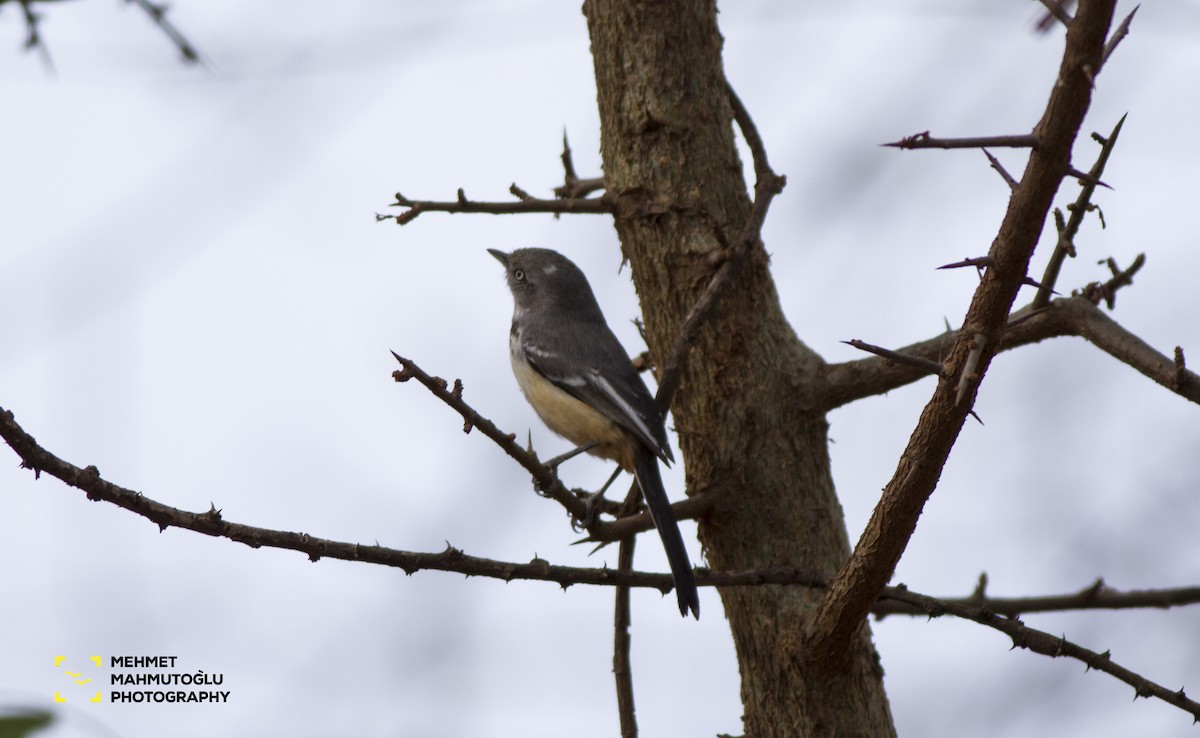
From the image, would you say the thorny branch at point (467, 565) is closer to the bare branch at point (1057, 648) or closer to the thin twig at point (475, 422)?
the bare branch at point (1057, 648)

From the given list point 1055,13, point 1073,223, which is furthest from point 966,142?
point 1073,223

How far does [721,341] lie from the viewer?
4672mm

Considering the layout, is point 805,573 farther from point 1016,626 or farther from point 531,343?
point 531,343

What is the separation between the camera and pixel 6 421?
9.03ft

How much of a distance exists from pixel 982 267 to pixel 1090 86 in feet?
1.66

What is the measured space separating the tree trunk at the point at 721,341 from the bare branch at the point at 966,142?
2291 millimetres

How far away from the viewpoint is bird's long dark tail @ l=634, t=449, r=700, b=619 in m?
4.20

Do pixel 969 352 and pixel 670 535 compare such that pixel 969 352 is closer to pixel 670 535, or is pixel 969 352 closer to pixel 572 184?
pixel 670 535

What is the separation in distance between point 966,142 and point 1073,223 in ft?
3.52

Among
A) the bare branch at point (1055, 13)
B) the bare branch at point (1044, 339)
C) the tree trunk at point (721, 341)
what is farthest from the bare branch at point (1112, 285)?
the bare branch at point (1055, 13)

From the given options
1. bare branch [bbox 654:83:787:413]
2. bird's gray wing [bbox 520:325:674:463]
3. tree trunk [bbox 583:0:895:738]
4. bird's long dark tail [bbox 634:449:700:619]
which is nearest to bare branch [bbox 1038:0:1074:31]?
bird's long dark tail [bbox 634:449:700:619]

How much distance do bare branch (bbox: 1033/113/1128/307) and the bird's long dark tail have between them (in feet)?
4.82

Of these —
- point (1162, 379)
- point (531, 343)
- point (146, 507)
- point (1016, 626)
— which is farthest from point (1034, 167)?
point (531, 343)

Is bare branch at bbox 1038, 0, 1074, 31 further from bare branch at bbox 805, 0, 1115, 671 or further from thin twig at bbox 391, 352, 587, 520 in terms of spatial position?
thin twig at bbox 391, 352, 587, 520
